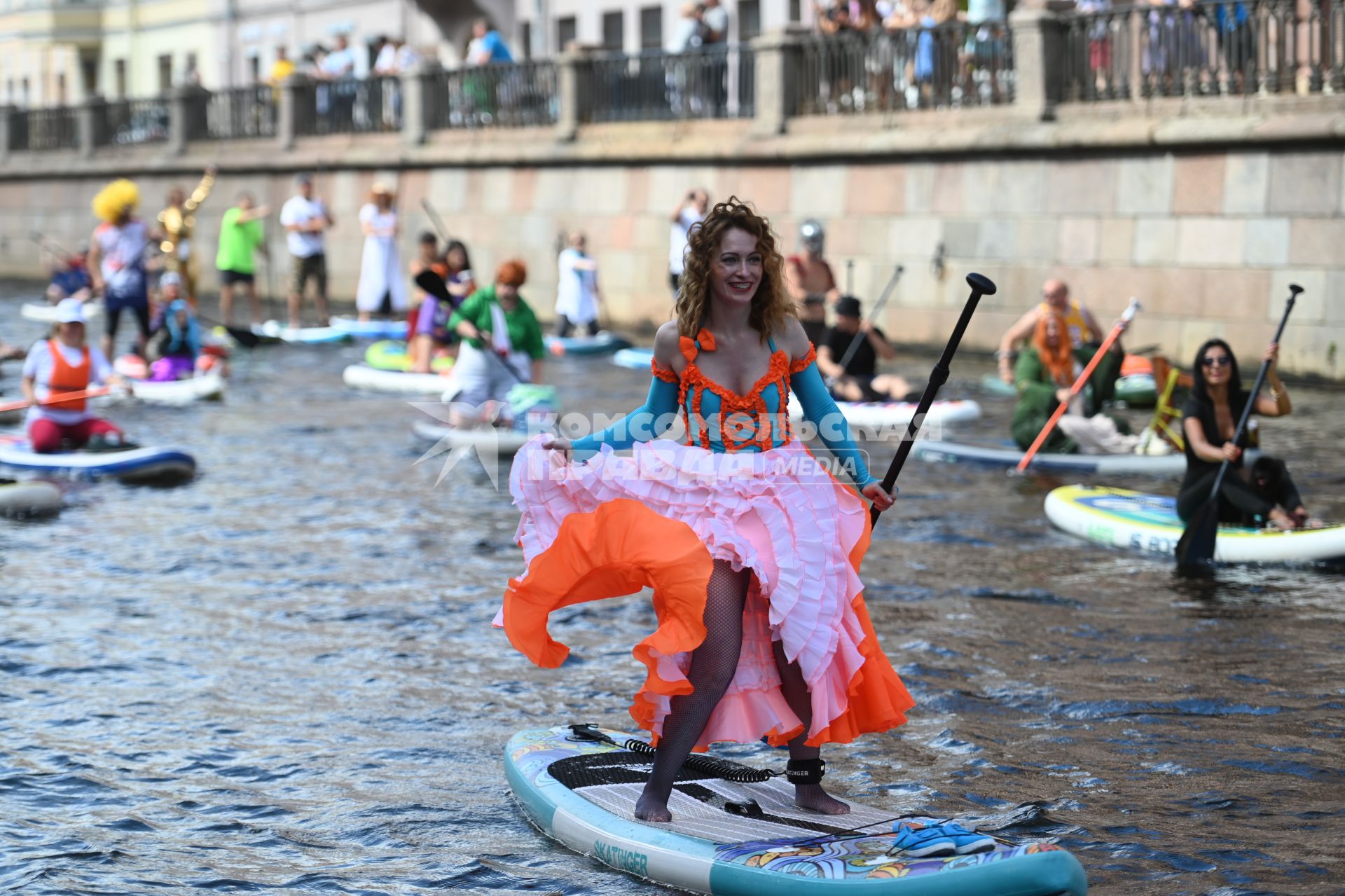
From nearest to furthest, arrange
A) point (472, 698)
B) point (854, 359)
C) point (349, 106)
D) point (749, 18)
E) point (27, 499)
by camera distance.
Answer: point (472, 698), point (27, 499), point (854, 359), point (349, 106), point (749, 18)

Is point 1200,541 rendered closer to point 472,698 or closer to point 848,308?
point 472,698

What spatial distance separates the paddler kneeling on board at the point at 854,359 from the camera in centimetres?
1540

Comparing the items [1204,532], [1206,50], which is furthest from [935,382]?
[1206,50]

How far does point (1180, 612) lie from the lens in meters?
8.85

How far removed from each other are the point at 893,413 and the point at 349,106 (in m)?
18.7

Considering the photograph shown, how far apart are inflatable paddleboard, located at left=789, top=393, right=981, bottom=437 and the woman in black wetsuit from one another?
4238 millimetres

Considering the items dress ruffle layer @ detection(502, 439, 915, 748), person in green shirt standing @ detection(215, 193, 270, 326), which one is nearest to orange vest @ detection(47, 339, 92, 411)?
dress ruffle layer @ detection(502, 439, 915, 748)

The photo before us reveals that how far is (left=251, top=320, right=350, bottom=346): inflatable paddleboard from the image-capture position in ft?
77.0

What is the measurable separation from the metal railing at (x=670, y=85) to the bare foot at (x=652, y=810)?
740 inches

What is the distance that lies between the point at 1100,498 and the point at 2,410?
8.11m

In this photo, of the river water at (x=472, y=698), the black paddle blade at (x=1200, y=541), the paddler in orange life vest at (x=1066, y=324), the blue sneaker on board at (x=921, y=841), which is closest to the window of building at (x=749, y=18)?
the paddler in orange life vest at (x=1066, y=324)

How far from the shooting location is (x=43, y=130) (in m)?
41.0

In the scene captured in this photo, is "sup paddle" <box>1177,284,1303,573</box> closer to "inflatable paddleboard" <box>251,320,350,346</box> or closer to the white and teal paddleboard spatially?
the white and teal paddleboard

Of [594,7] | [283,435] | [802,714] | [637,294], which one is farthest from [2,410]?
[594,7]
